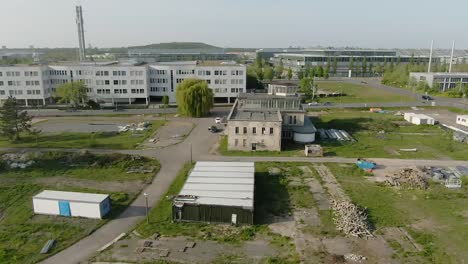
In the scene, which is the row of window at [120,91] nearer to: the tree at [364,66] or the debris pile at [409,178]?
the debris pile at [409,178]

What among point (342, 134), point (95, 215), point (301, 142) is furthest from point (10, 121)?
point (342, 134)

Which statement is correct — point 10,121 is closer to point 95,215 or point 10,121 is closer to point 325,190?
point 95,215

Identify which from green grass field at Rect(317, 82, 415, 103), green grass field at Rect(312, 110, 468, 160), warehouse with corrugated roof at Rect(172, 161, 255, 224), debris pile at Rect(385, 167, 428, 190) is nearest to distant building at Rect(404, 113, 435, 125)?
green grass field at Rect(312, 110, 468, 160)

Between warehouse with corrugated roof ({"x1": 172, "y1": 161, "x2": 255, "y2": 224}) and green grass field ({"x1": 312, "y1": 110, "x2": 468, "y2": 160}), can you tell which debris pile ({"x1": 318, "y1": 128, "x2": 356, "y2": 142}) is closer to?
green grass field ({"x1": 312, "y1": 110, "x2": 468, "y2": 160})

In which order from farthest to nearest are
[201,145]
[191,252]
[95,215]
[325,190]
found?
1. [201,145]
2. [325,190]
3. [95,215]
4. [191,252]

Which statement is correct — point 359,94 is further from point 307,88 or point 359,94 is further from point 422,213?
point 422,213

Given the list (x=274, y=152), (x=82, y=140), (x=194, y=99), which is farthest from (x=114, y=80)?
(x=274, y=152)
